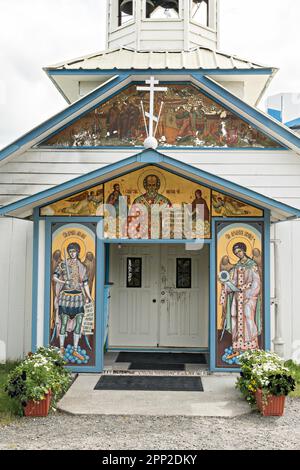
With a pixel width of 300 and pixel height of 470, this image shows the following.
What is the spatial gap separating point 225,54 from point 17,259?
6447 millimetres

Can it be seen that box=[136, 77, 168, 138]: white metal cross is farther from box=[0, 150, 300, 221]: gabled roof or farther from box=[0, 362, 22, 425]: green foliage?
box=[0, 362, 22, 425]: green foliage

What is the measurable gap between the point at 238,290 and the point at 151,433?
11.4 feet

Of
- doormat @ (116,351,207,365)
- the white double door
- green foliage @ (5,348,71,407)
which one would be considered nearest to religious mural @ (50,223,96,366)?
green foliage @ (5,348,71,407)

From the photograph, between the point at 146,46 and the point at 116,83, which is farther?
the point at 146,46

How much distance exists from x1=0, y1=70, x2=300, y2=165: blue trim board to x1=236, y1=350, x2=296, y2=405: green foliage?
4.40m

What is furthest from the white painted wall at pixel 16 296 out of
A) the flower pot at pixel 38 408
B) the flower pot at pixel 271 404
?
the flower pot at pixel 271 404

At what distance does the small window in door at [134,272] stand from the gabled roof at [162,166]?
308cm

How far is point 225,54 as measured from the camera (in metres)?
12.4

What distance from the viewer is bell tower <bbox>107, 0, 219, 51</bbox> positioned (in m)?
12.6

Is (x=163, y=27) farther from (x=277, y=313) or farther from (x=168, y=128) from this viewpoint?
(x=277, y=313)

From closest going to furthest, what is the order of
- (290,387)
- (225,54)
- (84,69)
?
1. (290,387)
2. (84,69)
3. (225,54)

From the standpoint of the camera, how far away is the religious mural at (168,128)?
10.5 meters

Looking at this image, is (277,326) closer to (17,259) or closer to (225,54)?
(17,259)

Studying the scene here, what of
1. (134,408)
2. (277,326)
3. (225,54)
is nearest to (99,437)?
(134,408)
